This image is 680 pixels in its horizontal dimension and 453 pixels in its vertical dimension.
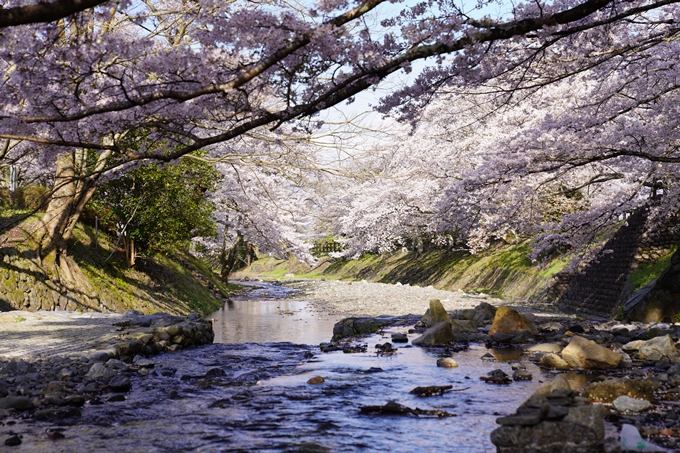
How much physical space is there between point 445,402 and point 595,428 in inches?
84.8

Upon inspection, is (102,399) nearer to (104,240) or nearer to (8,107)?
(8,107)

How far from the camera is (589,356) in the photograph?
866 centimetres

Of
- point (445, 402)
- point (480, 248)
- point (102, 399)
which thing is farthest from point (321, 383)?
point (480, 248)

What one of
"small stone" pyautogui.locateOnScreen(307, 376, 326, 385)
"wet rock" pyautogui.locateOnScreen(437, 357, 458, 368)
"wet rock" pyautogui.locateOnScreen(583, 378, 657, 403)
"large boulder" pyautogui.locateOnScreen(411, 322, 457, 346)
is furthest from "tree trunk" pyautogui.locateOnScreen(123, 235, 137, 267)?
"wet rock" pyautogui.locateOnScreen(583, 378, 657, 403)

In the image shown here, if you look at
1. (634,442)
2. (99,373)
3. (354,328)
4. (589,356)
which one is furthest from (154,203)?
(634,442)

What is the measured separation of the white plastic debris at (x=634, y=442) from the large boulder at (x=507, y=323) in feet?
25.8

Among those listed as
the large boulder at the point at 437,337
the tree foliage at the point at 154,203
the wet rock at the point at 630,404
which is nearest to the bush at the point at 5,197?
the tree foliage at the point at 154,203

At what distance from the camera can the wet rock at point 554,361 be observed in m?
8.80

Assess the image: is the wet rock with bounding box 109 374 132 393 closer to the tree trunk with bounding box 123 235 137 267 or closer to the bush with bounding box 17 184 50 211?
the tree trunk with bounding box 123 235 137 267

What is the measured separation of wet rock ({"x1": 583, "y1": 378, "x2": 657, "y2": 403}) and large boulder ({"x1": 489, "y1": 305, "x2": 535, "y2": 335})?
584 centimetres

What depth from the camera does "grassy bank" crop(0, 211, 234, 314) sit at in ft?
49.3

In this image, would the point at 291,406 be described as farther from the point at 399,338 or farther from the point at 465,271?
the point at 465,271

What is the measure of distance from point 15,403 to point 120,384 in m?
1.34

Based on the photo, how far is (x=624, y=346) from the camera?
9953mm
